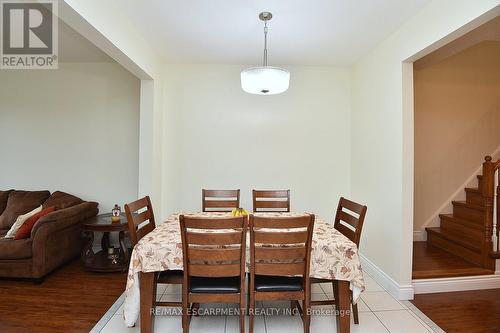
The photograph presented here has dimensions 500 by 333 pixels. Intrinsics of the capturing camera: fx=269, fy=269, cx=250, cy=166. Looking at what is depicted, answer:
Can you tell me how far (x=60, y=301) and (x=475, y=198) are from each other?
15.1 ft

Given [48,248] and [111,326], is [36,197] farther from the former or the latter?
[111,326]

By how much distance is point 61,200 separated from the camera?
3.46 m

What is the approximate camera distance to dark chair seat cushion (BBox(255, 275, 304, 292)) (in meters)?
1.82

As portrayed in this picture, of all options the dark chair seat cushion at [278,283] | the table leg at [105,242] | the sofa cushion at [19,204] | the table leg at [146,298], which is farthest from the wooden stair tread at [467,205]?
the sofa cushion at [19,204]

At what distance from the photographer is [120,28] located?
7.71 ft

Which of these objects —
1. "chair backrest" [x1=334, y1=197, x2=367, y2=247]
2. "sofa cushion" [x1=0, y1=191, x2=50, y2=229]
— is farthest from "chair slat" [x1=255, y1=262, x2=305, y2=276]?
"sofa cushion" [x1=0, y1=191, x2=50, y2=229]

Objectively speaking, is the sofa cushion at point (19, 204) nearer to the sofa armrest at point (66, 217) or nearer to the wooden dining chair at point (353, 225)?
the sofa armrest at point (66, 217)

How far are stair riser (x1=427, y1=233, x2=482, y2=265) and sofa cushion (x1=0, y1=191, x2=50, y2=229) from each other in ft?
17.0

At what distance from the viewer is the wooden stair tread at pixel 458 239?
2898 mm

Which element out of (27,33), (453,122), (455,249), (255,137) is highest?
(27,33)

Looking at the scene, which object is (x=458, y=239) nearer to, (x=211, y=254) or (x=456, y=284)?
(x=456, y=284)

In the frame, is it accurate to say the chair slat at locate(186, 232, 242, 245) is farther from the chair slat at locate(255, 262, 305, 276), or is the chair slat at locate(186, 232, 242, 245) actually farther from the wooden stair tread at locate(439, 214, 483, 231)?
the wooden stair tread at locate(439, 214, 483, 231)

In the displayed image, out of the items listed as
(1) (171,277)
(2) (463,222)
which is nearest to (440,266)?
(2) (463,222)

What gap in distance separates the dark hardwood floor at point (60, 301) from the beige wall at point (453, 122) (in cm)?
389
